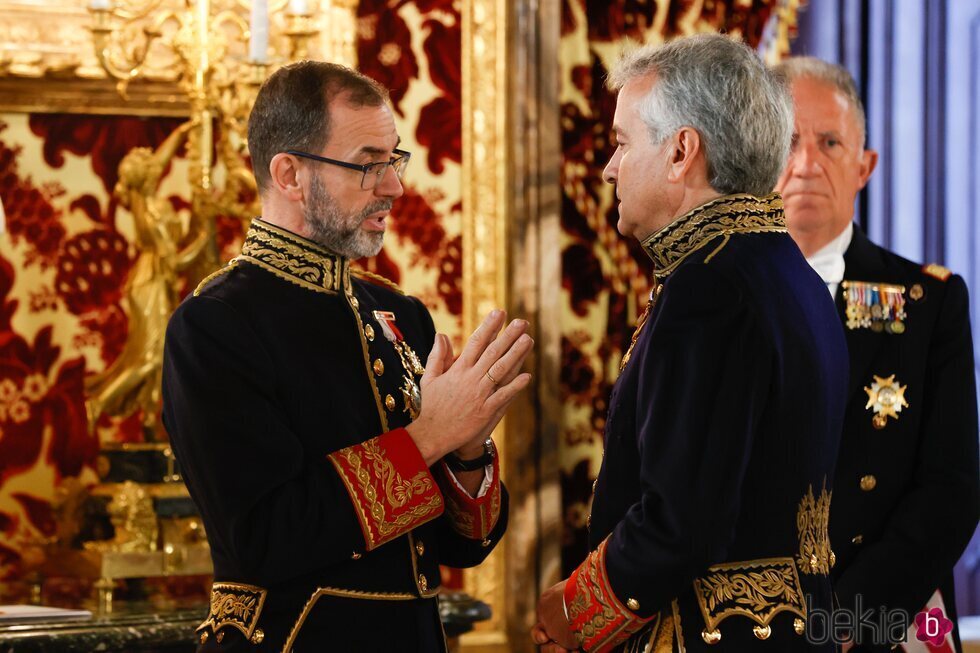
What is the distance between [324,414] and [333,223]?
12.3 inches

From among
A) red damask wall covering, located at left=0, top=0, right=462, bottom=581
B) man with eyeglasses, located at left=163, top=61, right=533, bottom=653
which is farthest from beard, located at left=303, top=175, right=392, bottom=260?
red damask wall covering, located at left=0, top=0, right=462, bottom=581

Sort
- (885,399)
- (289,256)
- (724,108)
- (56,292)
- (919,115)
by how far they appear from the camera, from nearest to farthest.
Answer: (724,108) < (289,256) < (885,399) < (56,292) < (919,115)

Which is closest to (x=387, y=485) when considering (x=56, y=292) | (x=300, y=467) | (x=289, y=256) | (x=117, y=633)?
(x=300, y=467)

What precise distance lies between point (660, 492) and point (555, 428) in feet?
6.15

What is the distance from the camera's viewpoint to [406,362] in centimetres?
207

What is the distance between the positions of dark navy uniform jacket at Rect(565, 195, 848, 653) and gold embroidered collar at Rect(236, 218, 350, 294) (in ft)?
1.80

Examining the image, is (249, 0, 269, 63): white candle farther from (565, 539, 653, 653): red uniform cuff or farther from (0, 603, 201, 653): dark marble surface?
(565, 539, 653, 653): red uniform cuff

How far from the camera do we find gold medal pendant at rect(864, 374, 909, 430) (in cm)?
222

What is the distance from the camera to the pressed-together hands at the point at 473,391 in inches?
72.3

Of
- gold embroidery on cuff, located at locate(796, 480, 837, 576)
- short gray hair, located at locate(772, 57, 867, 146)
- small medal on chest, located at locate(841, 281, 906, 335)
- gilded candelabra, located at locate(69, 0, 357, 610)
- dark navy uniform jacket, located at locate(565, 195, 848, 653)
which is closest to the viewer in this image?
dark navy uniform jacket, located at locate(565, 195, 848, 653)

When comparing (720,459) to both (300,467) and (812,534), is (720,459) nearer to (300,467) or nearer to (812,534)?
(812,534)

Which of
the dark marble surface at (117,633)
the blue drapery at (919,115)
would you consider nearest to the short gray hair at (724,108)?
the dark marble surface at (117,633)

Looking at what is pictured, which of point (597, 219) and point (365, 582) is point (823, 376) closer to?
point (365, 582)

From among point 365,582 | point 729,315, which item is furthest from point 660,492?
point 365,582
